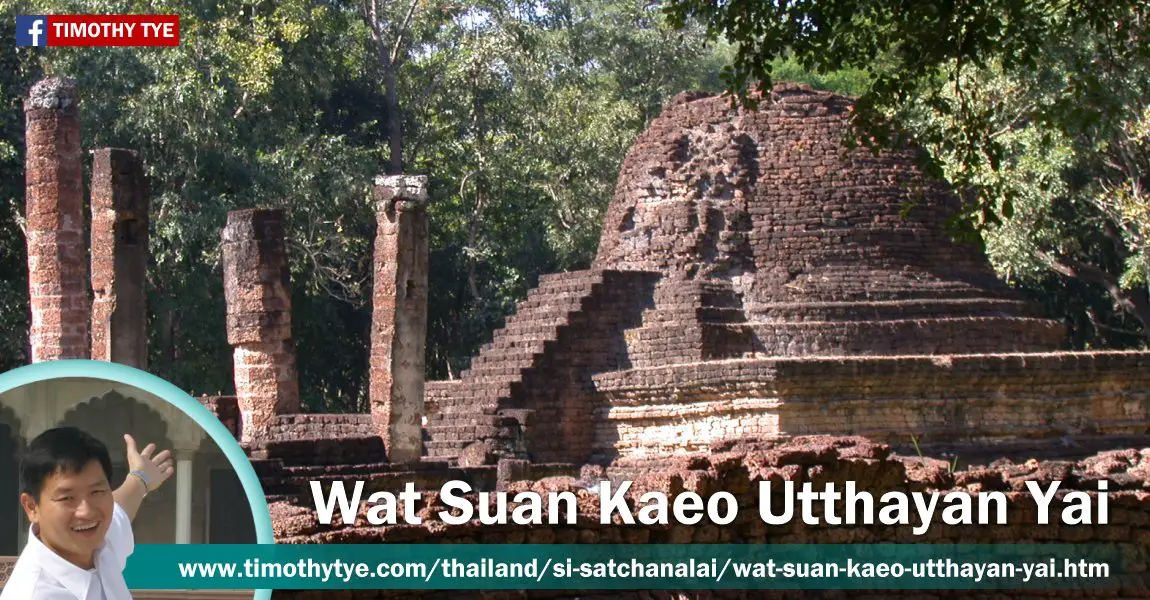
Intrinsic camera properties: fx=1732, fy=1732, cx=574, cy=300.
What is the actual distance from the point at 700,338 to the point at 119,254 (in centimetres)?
556

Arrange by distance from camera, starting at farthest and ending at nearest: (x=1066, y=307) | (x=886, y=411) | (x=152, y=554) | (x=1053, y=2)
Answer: (x=1066, y=307) < (x=886, y=411) < (x=1053, y=2) < (x=152, y=554)

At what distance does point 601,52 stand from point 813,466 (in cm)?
2198

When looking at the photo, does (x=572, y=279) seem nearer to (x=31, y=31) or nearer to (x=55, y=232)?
(x=55, y=232)

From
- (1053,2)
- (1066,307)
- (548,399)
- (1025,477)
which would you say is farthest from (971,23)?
(1066,307)

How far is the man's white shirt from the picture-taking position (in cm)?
434

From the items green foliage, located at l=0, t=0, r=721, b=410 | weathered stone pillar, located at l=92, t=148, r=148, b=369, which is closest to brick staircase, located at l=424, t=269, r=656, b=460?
weathered stone pillar, located at l=92, t=148, r=148, b=369

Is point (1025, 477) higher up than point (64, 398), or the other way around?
point (64, 398)

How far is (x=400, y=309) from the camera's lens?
14.1 m

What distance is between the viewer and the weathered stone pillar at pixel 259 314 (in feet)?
46.8

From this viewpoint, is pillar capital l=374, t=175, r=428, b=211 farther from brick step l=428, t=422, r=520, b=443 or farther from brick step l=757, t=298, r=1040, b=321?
brick step l=757, t=298, r=1040, b=321

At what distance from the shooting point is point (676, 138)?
18062 mm

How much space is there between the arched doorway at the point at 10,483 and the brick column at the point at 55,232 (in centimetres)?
985

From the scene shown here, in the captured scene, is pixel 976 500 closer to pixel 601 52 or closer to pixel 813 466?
pixel 813 466

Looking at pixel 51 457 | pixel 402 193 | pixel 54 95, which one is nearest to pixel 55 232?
pixel 54 95
